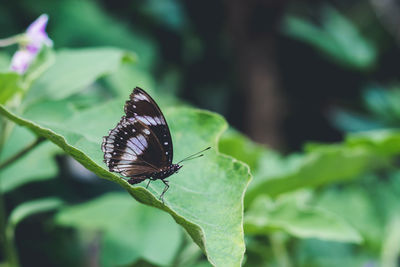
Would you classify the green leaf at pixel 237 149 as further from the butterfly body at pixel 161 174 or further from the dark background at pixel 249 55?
the dark background at pixel 249 55

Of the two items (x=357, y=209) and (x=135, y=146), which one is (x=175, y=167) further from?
(x=357, y=209)

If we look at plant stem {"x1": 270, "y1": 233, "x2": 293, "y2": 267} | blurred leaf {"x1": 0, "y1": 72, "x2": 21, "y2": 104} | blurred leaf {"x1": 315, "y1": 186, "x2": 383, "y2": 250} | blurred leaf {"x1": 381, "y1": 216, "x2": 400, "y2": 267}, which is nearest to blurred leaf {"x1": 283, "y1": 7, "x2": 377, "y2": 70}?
blurred leaf {"x1": 315, "y1": 186, "x2": 383, "y2": 250}

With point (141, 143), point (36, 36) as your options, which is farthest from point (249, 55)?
point (141, 143)

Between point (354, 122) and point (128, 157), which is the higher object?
point (354, 122)

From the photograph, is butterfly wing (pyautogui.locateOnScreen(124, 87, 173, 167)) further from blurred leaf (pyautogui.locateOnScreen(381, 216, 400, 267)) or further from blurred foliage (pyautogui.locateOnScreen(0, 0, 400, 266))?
blurred leaf (pyautogui.locateOnScreen(381, 216, 400, 267))

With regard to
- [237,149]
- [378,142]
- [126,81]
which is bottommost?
[237,149]

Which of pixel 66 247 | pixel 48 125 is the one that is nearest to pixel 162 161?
pixel 48 125
